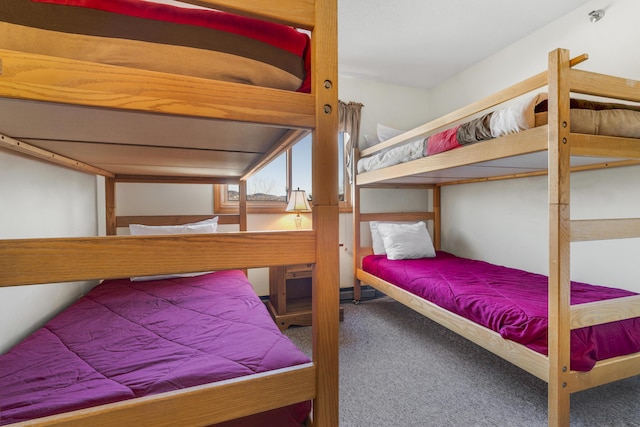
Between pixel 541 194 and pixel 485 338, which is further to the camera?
pixel 541 194

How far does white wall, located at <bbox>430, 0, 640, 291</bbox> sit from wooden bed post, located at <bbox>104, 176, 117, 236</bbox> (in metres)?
3.27

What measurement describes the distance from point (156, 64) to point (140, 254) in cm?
38

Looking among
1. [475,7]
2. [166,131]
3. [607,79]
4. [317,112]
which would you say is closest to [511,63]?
[475,7]

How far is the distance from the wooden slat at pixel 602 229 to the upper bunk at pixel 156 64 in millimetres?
1164

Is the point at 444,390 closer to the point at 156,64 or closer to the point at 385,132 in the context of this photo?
the point at 156,64

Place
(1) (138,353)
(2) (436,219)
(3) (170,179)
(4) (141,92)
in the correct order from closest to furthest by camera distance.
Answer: (4) (141,92)
(1) (138,353)
(3) (170,179)
(2) (436,219)

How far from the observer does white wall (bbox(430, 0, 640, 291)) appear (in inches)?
73.4

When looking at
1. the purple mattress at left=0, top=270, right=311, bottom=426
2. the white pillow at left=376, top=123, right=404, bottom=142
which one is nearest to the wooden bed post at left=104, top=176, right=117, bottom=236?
the purple mattress at left=0, top=270, right=311, bottom=426

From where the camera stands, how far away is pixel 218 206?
283cm

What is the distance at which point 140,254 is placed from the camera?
1.78 ft

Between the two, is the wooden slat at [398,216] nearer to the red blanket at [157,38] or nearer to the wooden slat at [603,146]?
the wooden slat at [603,146]

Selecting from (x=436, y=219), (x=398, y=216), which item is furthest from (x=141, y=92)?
(x=436, y=219)

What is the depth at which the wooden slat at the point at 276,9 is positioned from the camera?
0.59 m

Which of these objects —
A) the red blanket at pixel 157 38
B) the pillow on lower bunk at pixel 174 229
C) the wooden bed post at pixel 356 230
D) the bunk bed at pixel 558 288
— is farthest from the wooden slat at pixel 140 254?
the wooden bed post at pixel 356 230
